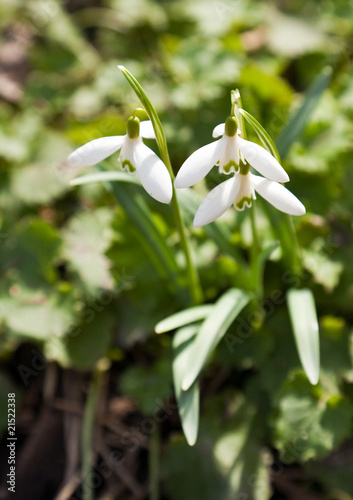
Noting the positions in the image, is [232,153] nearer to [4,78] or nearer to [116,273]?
[116,273]

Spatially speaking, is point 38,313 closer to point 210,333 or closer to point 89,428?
point 89,428

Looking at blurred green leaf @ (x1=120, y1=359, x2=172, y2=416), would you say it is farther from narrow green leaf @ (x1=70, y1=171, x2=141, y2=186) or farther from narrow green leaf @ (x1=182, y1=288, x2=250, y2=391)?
narrow green leaf @ (x1=70, y1=171, x2=141, y2=186)

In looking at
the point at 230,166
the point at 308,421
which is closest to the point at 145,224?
the point at 230,166

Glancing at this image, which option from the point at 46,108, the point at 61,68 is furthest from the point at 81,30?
the point at 46,108

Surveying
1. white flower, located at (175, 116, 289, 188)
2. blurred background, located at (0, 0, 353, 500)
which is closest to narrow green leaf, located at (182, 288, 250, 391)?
blurred background, located at (0, 0, 353, 500)

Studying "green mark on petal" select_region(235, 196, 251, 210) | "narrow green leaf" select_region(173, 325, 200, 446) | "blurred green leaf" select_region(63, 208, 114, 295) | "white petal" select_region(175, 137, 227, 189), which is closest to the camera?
"white petal" select_region(175, 137, 227, 189)

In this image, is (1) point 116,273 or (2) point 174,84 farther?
(2) point 174,84

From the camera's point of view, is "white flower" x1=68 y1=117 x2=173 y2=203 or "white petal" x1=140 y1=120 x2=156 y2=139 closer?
"white flower" x1=68 y1=117 x2=173 y2=203
